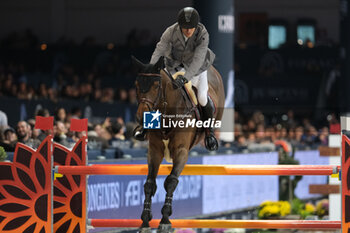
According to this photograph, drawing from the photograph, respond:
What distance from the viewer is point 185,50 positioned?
613cm

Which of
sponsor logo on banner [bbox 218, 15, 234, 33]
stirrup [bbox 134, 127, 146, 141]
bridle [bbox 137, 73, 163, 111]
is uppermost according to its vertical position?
sponsor logo on banner [bbox 218, 15, 234, 33]

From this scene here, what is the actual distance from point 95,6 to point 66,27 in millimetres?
1145

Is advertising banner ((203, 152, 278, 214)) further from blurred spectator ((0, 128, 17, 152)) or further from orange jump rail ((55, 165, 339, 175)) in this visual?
orange jump rail ((55, 165, 339, 175))

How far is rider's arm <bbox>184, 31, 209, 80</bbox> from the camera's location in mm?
6055

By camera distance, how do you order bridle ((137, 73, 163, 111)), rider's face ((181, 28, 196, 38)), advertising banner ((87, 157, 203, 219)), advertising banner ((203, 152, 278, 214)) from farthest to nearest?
advertising banner ((203, 152, 278, 214))
advertising banner ((87, 157, 203, 219))
rider's face ((181, 28, 196, 38))
bridle ((137, 73, 163, 111))

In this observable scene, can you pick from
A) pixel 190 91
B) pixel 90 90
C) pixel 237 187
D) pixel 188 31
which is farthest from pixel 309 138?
pixel 188 31

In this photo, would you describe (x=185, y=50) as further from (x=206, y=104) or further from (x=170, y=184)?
(x=170, y=184)

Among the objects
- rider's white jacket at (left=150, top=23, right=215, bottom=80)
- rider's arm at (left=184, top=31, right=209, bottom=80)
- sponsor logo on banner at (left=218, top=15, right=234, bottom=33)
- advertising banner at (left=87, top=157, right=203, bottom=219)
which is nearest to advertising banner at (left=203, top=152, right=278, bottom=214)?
advertising banner at (left=87, top=157, right=203, bottom=219)

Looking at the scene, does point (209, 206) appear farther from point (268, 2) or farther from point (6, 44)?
point (268, 2)

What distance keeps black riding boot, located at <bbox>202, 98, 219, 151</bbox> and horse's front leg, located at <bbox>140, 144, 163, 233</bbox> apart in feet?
1.12

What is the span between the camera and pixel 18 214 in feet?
22.3

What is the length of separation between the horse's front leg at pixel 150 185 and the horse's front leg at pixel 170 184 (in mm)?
106

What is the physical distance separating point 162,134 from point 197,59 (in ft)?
1.84

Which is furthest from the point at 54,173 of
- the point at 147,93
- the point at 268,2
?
the point at 268,2
